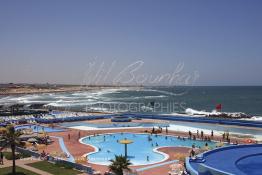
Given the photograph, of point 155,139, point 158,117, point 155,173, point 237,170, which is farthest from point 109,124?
point 237,170

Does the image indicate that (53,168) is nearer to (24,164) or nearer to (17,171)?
(17,171)

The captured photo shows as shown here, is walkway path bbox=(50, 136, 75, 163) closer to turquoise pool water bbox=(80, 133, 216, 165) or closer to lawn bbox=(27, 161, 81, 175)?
turquoise pool water bbox=(80, 133, 216, 165)

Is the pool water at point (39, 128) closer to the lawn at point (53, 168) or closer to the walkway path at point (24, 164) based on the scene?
the walkway path at point (24, 164)

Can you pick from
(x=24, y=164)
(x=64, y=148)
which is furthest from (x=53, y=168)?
(x=64, y=148)

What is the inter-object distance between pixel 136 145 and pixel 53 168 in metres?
12.3

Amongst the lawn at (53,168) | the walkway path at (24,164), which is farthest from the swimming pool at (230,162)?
the walkway path at (24,164)

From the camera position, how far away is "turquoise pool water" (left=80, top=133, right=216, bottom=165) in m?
27.8

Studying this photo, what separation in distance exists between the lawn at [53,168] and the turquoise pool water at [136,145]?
3383 mm

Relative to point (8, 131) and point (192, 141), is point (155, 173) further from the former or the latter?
point (192, 141)

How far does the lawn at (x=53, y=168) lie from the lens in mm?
22422

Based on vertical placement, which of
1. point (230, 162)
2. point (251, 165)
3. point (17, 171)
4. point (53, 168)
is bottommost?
point (53, 168)

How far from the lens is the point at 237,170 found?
58.7 feet

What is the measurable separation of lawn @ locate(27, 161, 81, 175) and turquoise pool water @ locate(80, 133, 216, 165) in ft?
11.1

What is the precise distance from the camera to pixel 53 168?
23.6 metres
